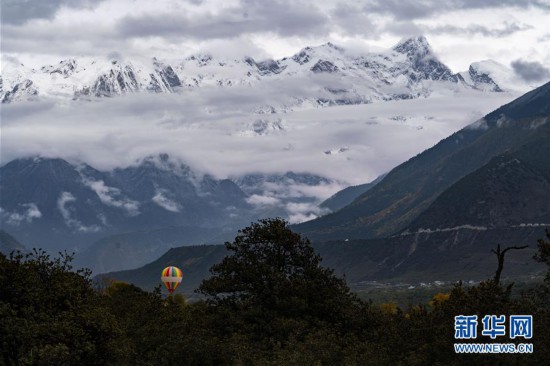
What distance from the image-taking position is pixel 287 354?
8906 cm

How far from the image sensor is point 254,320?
112 m

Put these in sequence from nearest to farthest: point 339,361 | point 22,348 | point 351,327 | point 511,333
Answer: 1. point 511,333
2. point 22,348
3. point 339,361
4. point 351,327

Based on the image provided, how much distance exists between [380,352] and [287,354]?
9413 millimetres

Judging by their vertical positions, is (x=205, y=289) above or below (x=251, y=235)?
below

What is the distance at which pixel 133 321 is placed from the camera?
122 meters

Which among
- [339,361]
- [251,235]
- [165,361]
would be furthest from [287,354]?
[251,235]

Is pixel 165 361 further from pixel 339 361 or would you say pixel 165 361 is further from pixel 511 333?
pixel 511 333

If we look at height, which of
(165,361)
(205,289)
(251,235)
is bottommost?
(165,361)

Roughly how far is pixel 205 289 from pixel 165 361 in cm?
2226

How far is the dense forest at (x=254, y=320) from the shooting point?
260 feet

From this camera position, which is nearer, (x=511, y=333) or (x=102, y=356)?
(x=511, y=333)

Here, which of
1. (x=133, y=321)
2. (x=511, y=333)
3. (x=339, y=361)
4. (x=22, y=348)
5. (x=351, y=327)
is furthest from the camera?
(x=133, y=321)

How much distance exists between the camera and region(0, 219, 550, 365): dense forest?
79.4m

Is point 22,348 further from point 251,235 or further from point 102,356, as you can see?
point 251,235
